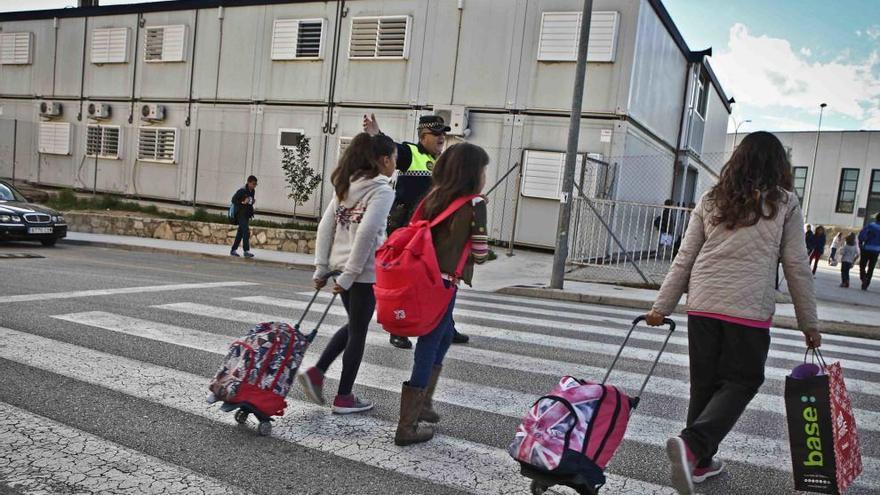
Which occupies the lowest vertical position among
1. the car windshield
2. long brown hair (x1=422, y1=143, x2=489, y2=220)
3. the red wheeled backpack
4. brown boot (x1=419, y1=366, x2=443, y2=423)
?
brown boot (x1=419, y1=366, x2=443, y2=423)

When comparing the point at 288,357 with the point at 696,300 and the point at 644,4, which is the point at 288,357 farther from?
the point at 644,4

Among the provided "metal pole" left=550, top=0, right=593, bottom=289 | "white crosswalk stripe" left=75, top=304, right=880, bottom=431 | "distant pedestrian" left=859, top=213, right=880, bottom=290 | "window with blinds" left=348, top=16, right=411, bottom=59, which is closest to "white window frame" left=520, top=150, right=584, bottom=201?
"metal pole" left=550, top=0, right=593, bottom=289

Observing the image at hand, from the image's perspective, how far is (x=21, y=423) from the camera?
3.81 meters

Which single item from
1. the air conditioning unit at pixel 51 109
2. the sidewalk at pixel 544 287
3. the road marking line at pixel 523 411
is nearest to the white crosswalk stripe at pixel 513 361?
the road marking line at pixel 523 411

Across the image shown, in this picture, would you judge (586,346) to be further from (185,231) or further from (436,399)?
(185,231)

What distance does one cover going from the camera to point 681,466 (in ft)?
10.4

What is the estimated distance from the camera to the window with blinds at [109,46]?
913 inches

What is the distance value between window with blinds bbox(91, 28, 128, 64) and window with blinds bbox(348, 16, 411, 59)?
9235 mm

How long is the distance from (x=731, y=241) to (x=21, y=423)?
13.1 ft

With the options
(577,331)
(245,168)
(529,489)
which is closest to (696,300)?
(529,489)

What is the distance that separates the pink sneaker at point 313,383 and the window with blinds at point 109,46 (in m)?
22.5

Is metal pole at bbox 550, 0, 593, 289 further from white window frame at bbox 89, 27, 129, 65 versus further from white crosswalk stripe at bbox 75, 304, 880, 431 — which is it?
white window frame at bbox 89, 27, 129, 65

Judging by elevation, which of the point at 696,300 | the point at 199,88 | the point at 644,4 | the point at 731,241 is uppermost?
the point at 644,4

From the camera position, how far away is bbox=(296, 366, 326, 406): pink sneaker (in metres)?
4.29
